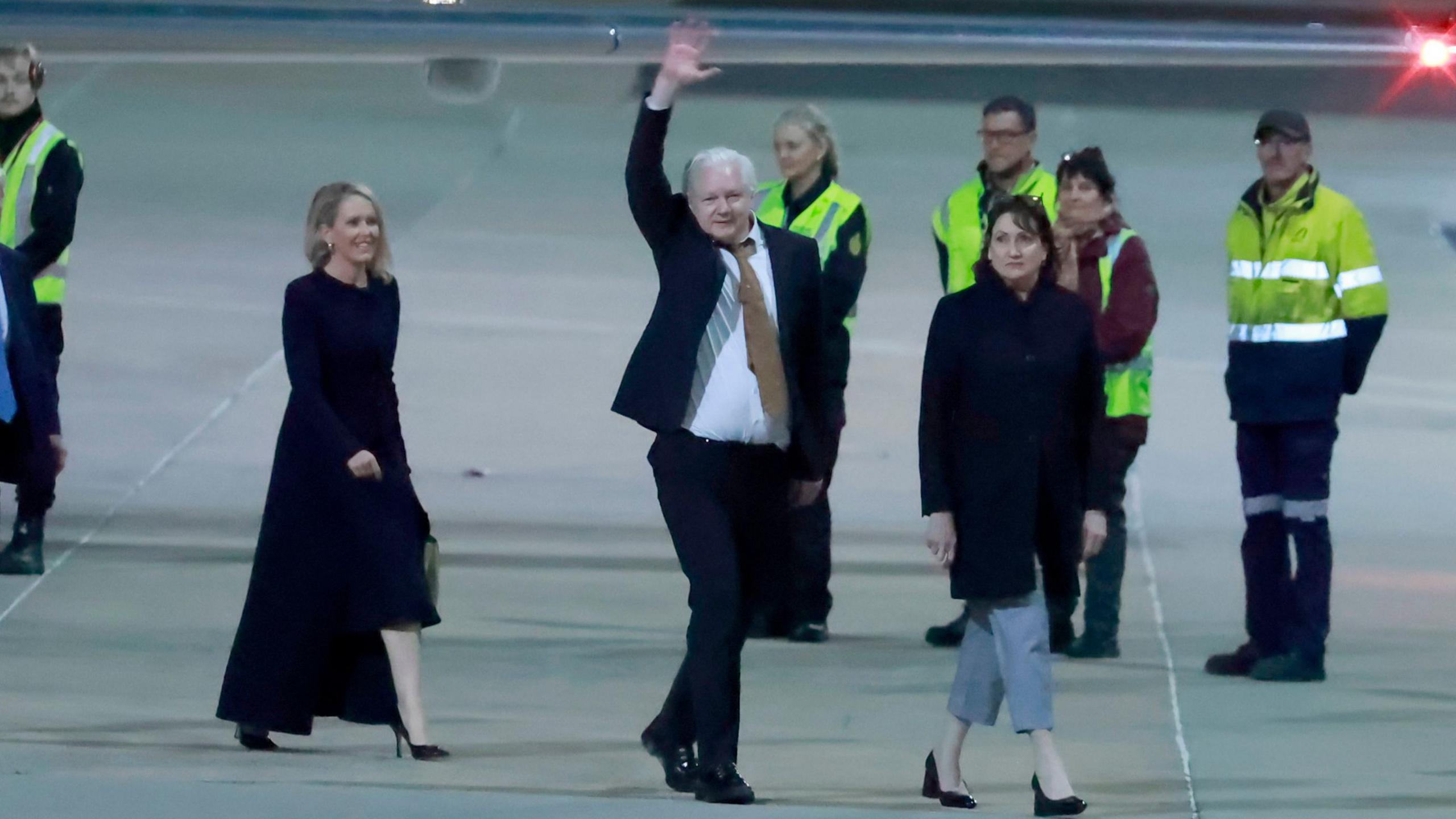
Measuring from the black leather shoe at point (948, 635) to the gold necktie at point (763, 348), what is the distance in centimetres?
228

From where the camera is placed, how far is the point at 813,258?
6.46 m

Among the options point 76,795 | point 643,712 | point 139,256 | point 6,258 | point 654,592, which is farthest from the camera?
point 139,256

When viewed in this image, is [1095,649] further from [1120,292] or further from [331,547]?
[331,547]

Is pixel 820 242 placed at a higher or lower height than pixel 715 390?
higher

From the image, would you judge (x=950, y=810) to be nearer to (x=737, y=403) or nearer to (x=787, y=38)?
(x=737, y=403)

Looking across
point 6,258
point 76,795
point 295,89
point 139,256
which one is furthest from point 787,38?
point 295,89

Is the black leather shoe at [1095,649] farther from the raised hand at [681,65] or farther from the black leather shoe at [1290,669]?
the raised hand at [681,65]

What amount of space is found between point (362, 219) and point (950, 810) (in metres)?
2.17

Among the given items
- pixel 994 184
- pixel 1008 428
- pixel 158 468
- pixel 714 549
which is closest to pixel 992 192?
pixel 994 184

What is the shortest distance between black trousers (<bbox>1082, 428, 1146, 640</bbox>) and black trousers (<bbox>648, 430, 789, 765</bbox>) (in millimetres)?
2123

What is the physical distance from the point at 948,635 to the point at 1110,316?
1182 mm

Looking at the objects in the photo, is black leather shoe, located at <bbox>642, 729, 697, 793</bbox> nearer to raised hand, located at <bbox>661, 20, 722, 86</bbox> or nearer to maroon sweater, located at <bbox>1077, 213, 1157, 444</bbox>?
raised hand, located at <bbox>661, 20, 722, 86</bbox>

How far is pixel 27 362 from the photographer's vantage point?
8570 mm

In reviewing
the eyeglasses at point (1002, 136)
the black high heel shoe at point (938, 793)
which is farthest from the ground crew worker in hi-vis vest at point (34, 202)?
the black high heel shoe at point (938, 793)
